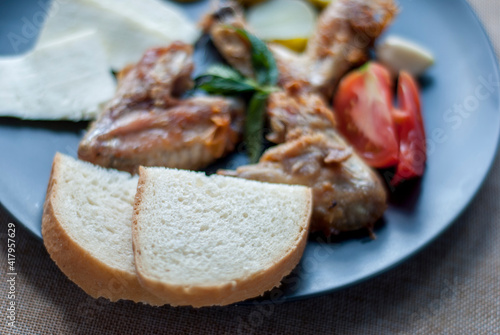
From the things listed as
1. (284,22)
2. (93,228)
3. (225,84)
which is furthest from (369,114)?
(93,228)

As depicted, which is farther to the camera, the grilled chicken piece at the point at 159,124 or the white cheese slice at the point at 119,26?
the white cheese slice at the point at 119,26

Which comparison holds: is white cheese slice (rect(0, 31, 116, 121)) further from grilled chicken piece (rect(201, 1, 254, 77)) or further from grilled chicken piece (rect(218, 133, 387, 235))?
grilled chicken piece (rect(218, 133, 387, 235))

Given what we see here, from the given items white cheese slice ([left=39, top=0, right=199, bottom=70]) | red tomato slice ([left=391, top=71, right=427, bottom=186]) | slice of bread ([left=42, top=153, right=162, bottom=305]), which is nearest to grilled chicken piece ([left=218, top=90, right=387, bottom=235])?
red tomato slice ([left=391, top=71, right=427, bottom=186])

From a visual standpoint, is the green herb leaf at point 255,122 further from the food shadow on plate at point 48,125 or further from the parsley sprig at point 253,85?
the food shadow on plate at point 48,125

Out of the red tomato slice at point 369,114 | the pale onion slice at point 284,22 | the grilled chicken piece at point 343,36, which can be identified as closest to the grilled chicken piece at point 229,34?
the pale onion slice at point 284,22

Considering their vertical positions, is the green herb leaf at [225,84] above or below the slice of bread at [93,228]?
above

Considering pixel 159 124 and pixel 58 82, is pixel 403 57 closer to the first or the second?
pixel 159 124
